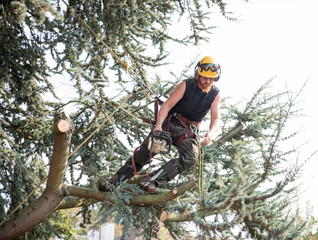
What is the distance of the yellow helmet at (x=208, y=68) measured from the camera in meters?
4.87

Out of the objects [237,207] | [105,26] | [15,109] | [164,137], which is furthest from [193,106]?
[15,109]

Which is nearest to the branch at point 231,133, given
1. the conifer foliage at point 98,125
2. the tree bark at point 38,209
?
the conifer foliage at point 98,125

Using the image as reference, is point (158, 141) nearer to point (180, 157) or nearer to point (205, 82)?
point (180, 157)

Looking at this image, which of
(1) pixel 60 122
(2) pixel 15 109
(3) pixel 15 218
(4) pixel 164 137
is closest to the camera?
(1) pixel 60 122

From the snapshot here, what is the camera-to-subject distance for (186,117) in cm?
522

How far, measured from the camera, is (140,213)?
5707 millimetres

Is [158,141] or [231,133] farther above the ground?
[231,133]

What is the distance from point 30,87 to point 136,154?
8.47 feet

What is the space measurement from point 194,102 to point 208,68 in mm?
475

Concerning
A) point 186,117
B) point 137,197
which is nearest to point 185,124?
point 186,117

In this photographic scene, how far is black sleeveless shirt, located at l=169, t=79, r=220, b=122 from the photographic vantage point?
503cm

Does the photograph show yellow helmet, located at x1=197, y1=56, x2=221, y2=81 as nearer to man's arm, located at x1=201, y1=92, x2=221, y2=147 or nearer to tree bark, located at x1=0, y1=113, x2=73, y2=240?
man's arm, located at x1=201, y1=92, x2=221, y2=147

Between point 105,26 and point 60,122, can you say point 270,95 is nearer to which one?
point 105,26

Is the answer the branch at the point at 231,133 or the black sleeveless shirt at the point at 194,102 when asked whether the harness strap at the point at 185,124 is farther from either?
the branch at the point at 231,133
